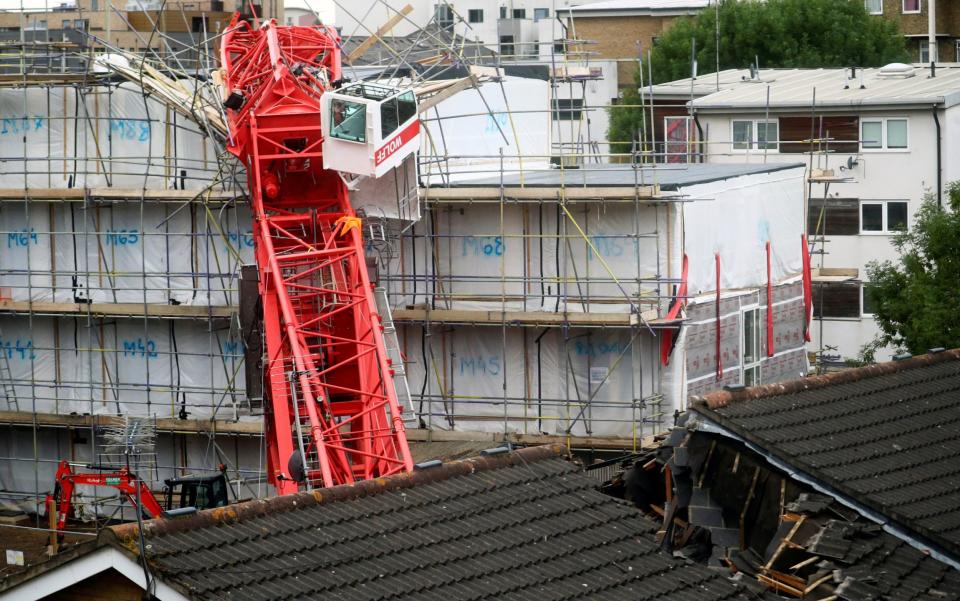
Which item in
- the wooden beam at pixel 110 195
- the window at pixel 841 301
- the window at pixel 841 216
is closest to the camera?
the wooden beam at pixel 110 195

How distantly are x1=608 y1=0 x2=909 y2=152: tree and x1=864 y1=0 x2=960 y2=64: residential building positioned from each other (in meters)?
1.53

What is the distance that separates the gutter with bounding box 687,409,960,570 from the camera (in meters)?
16.3

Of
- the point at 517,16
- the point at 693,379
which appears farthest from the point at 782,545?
the point at 517,16

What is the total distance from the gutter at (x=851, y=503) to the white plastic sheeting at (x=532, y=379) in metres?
13.1

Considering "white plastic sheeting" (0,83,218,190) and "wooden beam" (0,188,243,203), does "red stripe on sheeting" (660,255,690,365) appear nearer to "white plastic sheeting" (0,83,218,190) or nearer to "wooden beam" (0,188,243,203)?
"wooden beam" (0,188,243,203)

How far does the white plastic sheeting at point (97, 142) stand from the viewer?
32.8 meters

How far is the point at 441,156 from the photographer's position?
108 feet

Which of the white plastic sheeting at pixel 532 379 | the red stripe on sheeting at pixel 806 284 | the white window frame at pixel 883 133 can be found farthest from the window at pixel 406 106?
the white window frame at pixel 883 133

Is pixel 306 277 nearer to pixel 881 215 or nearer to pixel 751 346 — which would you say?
pixel 751 346

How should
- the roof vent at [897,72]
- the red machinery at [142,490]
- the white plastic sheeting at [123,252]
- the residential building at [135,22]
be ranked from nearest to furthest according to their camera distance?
1. the red machinery at [142,490]
2. the white plastic sheeting at [123,252]
3. the residential building at [135,22]
4. the roof vent at [897,72]

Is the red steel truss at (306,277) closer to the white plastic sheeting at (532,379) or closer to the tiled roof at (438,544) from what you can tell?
the white plastic sheeting at (532,379)

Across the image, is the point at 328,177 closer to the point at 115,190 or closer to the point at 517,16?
the point at 115,190

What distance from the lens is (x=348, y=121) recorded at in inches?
1125

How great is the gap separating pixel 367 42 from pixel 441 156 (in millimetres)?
2456
